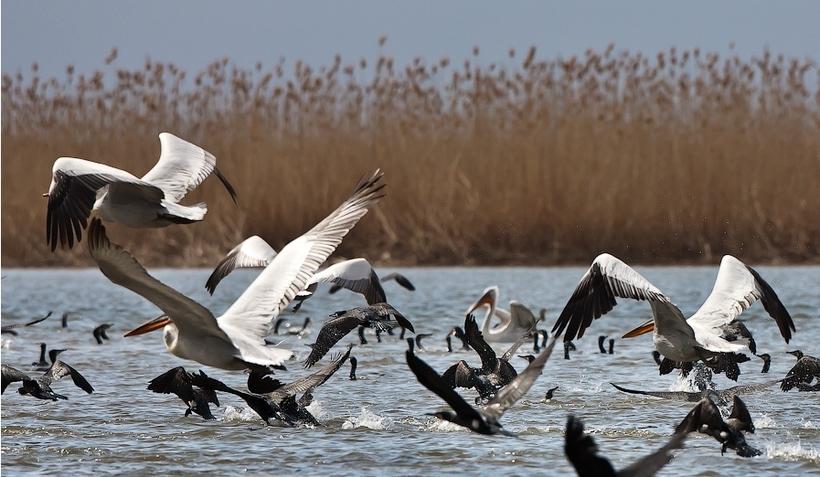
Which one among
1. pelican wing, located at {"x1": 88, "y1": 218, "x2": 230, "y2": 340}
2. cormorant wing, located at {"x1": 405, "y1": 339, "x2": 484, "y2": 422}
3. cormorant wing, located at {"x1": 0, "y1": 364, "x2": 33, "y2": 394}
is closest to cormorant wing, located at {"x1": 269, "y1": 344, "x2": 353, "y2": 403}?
pelican wing, located at {"x1": 88, "y1": 218, "x2": 230, "y2": 340}

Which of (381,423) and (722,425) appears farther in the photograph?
(381,423)

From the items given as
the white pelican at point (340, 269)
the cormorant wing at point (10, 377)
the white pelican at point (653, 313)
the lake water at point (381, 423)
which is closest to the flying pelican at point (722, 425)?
the lake water at point (381, 423)

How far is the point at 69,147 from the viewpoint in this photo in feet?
50.6

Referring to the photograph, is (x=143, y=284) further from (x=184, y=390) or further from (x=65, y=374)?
(x=65, y=374)

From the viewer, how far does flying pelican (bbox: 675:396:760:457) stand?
512 centimetres

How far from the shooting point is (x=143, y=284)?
4.83 metres

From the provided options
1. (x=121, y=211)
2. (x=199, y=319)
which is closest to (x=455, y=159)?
(x=121, y=211)

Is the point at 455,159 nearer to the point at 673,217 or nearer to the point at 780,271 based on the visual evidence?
the point at 673,217

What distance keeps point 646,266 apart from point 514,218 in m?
1.63

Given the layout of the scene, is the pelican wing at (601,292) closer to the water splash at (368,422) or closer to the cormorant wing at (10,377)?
the water splash at (368,422)

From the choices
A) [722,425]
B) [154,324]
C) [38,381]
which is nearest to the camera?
[722,425]

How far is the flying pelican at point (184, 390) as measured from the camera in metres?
6.04

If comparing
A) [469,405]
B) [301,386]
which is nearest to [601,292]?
[301,386]

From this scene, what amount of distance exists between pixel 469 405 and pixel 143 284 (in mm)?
1404
